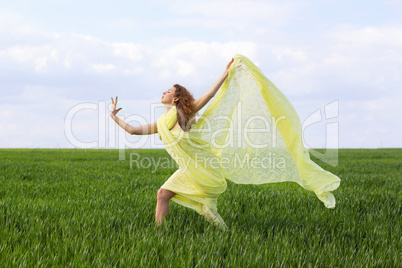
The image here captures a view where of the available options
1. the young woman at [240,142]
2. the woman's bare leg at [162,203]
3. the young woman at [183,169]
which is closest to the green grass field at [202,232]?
the woman's bare leg at [162,203]

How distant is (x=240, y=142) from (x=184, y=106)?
1229mm

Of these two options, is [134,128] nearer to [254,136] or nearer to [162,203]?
[162,203]

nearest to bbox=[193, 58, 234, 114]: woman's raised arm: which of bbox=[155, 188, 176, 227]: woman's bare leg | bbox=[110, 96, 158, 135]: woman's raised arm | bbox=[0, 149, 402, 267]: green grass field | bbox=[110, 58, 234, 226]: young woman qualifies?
bbox=[110, 58, 234, 226]: young woman

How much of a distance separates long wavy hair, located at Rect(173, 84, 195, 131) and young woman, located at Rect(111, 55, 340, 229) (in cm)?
2

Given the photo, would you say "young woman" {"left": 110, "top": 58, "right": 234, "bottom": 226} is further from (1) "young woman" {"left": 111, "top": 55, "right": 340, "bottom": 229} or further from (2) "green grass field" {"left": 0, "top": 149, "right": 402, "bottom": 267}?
(2) "green grass field" {"left": 0, "top": 149, "right": 402, "bottom": 267}

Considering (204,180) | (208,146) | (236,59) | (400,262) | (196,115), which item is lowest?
(400,262)

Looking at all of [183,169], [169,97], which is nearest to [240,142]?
[183,169]

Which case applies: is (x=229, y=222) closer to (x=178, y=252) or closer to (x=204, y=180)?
(x=204, y=180)

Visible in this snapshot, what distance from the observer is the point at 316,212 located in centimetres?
614

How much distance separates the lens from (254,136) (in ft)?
17.8

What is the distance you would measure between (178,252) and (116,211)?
211 cm

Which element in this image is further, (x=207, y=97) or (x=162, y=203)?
(x=162, y=203)

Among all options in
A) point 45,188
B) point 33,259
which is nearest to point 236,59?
point 33,259

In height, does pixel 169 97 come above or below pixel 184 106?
above
